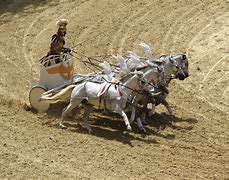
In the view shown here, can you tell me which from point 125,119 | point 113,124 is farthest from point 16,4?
point 125,119

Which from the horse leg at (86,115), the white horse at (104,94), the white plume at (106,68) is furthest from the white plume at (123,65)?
the horse leg at (86,115)

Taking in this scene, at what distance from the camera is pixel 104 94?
43.0 ft

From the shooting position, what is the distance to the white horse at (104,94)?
42.9 feet

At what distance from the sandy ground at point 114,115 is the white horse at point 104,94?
0.53m

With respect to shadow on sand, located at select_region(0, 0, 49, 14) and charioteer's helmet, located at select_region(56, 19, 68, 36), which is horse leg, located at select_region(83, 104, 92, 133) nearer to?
charioteer's helmet, located at select_region(56, 19, 68, 36)

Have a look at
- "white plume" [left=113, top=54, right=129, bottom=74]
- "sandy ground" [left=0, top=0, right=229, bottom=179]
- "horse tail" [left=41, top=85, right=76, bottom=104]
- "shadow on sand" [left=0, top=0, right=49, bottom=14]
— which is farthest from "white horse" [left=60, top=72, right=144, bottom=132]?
"shadow on sand" [left=0, top=0, right=49, bottom=14]

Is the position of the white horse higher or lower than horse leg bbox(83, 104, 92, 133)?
higher

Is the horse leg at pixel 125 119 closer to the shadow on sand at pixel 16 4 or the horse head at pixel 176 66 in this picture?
the horse head at pixel 176 66

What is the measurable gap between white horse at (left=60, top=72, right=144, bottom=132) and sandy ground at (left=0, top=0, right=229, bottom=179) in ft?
1.73

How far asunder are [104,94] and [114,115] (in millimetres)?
1259

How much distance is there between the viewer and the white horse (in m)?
13.1

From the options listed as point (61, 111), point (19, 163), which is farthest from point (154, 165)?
point (61, 111)

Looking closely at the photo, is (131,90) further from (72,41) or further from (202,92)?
(72,41)

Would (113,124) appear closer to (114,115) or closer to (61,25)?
(114,115)
